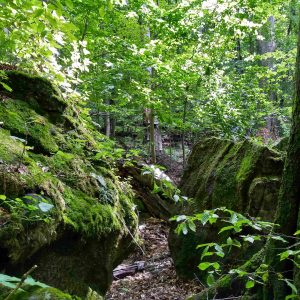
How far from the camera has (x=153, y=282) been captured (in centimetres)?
636

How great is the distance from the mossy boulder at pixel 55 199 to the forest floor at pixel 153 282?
104 cm

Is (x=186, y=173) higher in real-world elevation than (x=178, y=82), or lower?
lower

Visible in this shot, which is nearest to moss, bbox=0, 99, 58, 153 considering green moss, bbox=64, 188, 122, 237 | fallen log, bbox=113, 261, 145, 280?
green moss, bbox=64, 188, 122, 237

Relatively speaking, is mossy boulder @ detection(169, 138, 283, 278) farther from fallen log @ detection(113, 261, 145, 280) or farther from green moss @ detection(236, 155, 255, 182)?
fallen log @ detection(113, 261, 145, 280)

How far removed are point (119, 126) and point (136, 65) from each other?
9.99 m

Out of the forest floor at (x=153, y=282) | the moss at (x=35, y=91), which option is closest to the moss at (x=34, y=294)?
the forest floor at (x=153, y=282)

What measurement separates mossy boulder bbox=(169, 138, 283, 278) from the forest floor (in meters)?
0.30

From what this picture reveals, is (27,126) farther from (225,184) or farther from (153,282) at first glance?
(153,282)

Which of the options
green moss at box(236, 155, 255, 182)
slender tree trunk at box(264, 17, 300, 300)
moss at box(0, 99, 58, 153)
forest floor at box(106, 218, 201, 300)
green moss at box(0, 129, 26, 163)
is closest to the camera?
slender tree trunk at box(264, 17, 300, 300)

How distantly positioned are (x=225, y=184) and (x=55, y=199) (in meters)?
3.51

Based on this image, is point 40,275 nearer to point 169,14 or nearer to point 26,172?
point 26,172

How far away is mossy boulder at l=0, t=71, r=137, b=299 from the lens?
2.99 meters

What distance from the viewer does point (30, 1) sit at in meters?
2.62

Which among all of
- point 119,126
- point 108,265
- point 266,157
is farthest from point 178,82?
point 119,126
